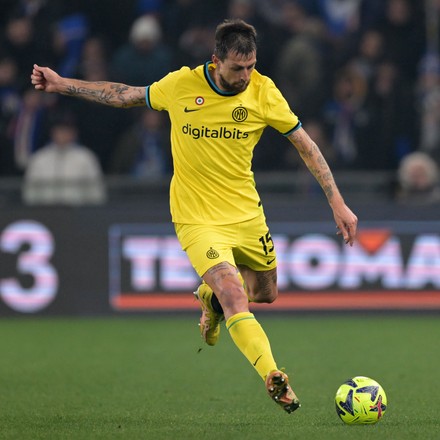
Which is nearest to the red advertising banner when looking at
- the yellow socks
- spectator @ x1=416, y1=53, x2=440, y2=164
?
spectator @ x1=416, y1=53, x2=440, y2=164

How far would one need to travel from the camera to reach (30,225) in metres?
14.0

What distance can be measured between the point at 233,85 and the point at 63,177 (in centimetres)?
732

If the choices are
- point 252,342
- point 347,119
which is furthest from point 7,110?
point 252,342

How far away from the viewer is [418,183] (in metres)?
14.0

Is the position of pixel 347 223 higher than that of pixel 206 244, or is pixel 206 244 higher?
pixel 347 223

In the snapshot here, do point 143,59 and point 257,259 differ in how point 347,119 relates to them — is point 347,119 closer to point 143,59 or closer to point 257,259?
point 143,59

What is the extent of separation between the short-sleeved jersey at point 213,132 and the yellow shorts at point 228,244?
0.06 metres

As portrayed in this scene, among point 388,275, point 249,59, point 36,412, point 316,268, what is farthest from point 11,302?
point 249,59

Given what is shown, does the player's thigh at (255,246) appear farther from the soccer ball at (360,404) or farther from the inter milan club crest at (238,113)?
the soccer ball at (360,404)

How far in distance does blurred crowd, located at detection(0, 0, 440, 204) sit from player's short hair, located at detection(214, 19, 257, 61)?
7281 mm

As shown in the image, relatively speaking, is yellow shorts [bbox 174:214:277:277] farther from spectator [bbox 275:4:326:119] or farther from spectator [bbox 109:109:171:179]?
spectator [bbox 275:4:326:119]

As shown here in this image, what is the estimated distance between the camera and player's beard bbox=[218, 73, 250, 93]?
729cm

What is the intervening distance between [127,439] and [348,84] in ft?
31.1

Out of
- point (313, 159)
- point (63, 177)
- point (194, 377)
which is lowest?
point (194, 377)
